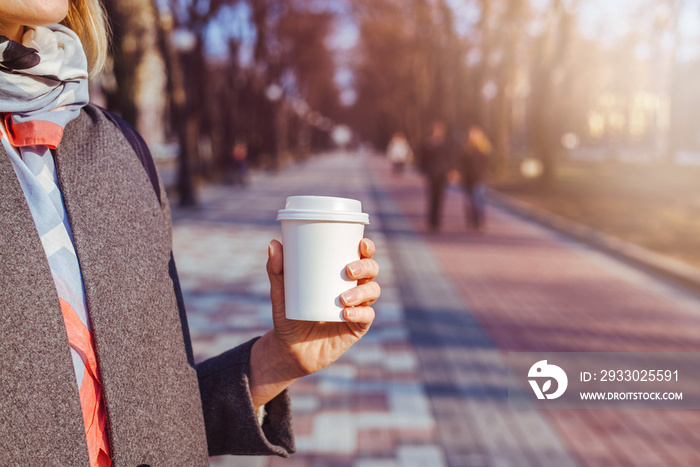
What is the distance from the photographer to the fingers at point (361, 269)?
129 cm

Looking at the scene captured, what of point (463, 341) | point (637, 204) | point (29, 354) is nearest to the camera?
point (29, 354)

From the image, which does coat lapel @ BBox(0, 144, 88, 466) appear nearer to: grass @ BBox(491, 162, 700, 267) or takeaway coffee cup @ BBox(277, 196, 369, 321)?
takeaway coffee cup @ BBox(277, 196, 369, 321)

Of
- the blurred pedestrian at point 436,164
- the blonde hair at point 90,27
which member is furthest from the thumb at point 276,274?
the blurred pedestrian at point 436,164

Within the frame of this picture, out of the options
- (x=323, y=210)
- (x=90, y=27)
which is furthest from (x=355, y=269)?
(x=90, y=27)

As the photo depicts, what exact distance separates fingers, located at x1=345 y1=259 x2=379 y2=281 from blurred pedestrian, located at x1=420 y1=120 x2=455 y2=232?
11.9m

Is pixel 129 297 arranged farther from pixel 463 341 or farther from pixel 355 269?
pixel 463 341

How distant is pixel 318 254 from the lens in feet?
A: 4.19

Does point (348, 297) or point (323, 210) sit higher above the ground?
point (323, 210)

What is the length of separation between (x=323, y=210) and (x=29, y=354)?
21.3 inches

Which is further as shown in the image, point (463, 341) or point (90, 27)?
point (463, 341)

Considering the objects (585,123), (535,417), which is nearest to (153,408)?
(535,417)

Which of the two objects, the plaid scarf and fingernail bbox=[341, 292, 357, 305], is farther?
fingernail bbox=[341, 292, 357, 305]

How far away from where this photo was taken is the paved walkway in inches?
154

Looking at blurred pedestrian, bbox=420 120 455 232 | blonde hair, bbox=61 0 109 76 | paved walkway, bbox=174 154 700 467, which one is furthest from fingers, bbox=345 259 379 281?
blurred pedestrian, bbox=420 120 455 232
